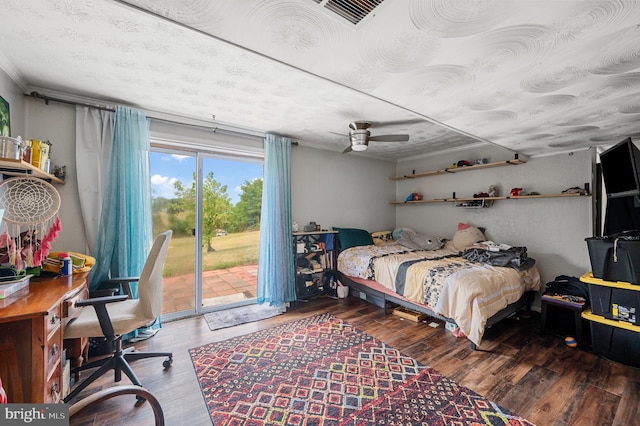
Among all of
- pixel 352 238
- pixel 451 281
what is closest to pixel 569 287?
pixel 451 281

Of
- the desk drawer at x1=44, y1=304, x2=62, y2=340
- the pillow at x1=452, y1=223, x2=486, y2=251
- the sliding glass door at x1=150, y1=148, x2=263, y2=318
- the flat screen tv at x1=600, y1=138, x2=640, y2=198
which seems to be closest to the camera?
the desk drawer at x1=44, y1=304, x2=62, y2=340

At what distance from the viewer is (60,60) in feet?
6.24

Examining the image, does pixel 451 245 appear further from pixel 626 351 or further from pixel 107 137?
pixel 107 137

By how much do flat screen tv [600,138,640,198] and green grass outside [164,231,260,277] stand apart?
4028 mm

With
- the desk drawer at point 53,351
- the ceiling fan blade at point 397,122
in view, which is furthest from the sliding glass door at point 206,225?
the ceiling fan blade at point 397,122

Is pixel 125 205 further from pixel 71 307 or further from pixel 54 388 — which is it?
pixel 54 388

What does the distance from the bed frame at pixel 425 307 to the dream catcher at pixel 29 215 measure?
3.30m

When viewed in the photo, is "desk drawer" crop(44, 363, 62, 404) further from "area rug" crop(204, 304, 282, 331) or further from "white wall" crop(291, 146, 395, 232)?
"white wall" crop(291, 146, 395, 232)

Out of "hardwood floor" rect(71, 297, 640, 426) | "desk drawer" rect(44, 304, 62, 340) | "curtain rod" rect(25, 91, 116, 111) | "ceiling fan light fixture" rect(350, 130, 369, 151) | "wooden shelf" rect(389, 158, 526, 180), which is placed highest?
"curtain rod" rect(25, 91, 116, 111)

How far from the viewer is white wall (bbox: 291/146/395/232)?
4082 millimetres

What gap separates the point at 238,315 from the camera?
Result: 328cm


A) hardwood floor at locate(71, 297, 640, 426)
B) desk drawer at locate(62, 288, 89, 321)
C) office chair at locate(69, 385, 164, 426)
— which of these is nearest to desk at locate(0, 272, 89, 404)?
desk drawer at locate(62, 288, 89, 321)

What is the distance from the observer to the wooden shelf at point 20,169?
1.61 m

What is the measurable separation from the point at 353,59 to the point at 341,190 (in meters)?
3.12
